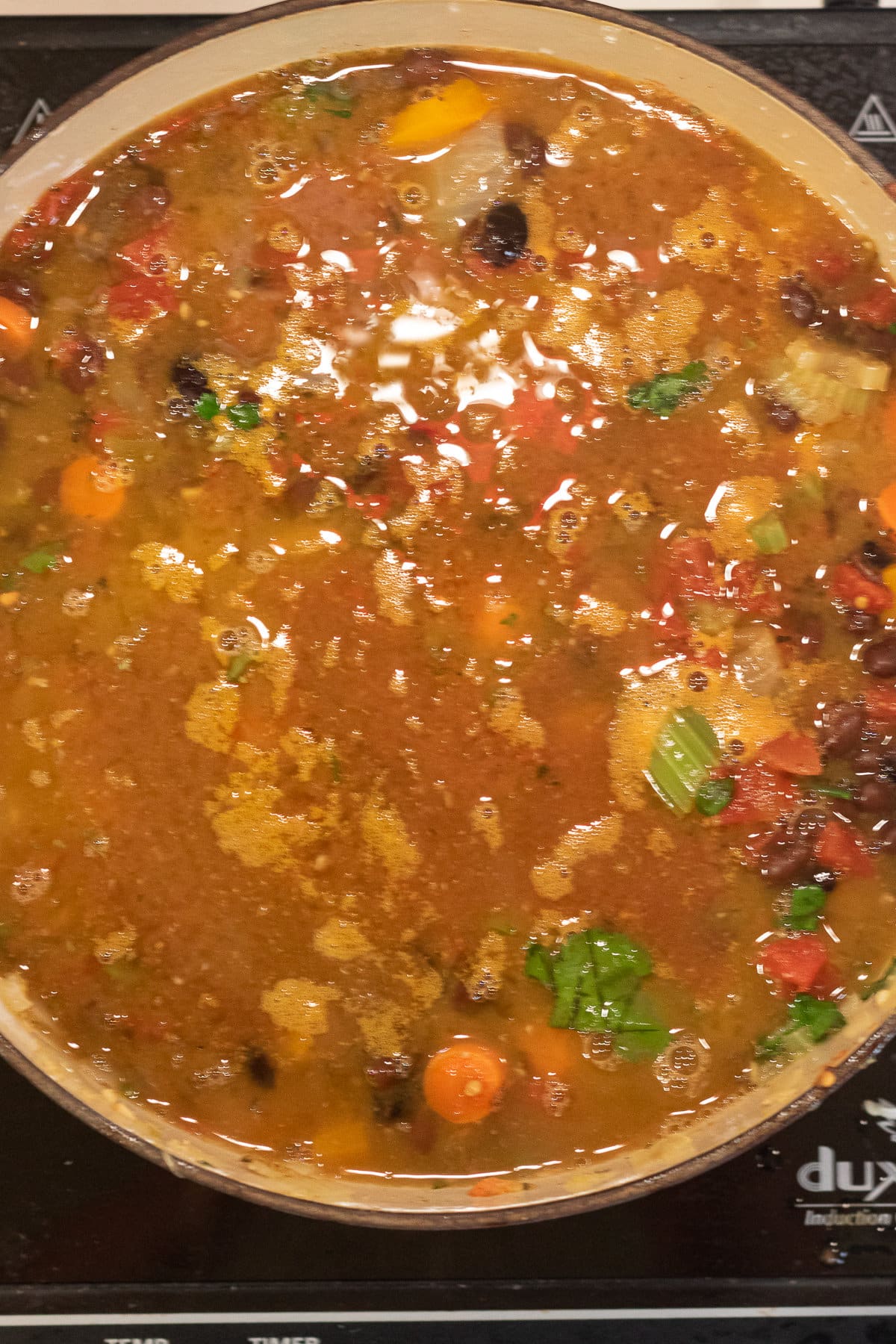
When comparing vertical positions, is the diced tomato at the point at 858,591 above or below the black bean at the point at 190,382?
below

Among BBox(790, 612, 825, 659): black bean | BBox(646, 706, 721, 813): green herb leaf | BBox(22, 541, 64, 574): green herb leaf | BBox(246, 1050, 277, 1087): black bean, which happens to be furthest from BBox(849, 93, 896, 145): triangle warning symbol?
BBox(246, 1050, 277, 1087): black bean

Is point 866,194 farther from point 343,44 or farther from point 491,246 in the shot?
point 343,44

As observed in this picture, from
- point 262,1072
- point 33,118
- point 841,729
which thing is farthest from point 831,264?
point 262,1072

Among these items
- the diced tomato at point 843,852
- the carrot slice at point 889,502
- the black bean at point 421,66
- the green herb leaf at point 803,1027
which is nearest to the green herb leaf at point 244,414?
the black bean at point 421,66

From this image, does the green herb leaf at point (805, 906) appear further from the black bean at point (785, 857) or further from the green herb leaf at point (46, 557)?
the green herb leaf at point (46, 557)

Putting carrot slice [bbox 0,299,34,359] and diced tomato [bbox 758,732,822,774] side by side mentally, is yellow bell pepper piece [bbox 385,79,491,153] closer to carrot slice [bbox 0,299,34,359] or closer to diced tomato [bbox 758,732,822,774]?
carrot slice [bbox 0,299,34,359]

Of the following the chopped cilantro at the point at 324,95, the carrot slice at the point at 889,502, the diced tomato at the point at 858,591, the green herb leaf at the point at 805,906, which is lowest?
the green herb leaf at the point at 805,906

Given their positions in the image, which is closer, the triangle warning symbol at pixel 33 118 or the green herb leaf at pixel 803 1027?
the green herb leaf at pixel 803 1027
